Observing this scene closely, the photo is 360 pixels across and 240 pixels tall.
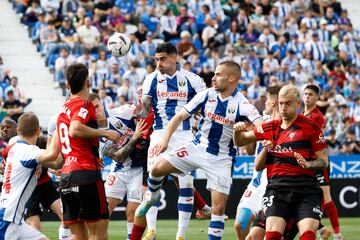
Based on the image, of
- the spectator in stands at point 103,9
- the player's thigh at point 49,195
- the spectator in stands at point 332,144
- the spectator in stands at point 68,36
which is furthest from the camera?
the spectator in stands at point 103,9

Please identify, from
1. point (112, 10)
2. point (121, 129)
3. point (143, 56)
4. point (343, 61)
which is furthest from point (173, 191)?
point (343, 61)

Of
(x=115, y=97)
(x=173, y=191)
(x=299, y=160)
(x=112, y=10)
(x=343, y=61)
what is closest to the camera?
(x=299, y=160)

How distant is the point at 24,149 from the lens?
11.1 meters

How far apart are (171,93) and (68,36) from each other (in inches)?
570

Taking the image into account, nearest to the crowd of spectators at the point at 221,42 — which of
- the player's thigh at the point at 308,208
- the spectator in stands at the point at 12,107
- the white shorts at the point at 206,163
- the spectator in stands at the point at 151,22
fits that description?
the spectator in stands at the point at 151,22

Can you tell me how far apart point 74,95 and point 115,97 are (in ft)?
53.4

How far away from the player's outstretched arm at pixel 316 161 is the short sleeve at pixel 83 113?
2256mm

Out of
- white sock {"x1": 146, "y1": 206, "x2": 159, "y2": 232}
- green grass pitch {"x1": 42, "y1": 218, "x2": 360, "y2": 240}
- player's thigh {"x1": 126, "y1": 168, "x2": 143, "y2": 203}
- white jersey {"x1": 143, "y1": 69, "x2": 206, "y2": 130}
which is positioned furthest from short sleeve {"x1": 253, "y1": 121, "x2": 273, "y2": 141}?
green grass pitch {"x1": 42, "y1": 218, "x2": 360, "y2": 240}

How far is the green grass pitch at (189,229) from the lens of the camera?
53.8ft

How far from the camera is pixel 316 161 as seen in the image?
11.1 m

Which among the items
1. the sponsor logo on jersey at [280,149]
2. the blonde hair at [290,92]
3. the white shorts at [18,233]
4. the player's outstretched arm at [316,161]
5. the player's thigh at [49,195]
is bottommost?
the white shorts at [18,233]

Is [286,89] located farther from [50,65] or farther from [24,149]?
[50,65]

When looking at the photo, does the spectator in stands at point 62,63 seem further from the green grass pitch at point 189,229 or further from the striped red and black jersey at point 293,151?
the striped red and black jersey at point 293,151

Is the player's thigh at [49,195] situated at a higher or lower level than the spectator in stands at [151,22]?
lower
